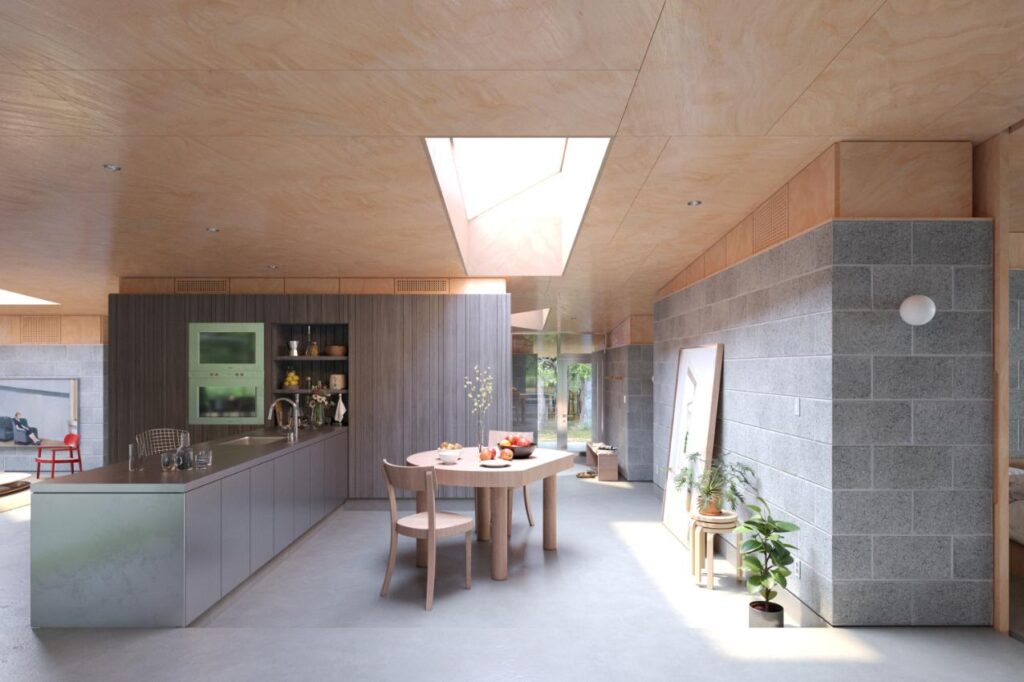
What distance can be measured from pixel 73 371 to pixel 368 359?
616 centimetres

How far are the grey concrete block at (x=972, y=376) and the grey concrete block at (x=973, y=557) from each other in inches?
29.8

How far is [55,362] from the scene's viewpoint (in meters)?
10.8

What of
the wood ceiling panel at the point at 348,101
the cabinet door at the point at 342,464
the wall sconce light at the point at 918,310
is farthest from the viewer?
the cabinet door at the point at 342,464

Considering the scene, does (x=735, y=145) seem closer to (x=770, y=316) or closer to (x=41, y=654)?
(x=770, y=316)

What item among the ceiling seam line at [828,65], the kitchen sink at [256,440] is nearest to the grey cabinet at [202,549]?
the kitchen sink at [256,440]

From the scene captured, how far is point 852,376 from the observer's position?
3.61 metres

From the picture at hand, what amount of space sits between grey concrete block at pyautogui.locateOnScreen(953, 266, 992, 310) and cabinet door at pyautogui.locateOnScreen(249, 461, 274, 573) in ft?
14.6

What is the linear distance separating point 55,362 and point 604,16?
A: 11.4 m

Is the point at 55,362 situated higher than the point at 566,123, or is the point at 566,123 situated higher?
the point at 566,123

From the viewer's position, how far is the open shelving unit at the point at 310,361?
25.5 feet

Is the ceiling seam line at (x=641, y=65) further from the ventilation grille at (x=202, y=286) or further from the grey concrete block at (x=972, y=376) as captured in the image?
the ventilation grille at (x=202, y=286)

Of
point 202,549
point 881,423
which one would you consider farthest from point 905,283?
point 202,549

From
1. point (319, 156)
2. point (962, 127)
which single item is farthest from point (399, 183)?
point (962, 127)

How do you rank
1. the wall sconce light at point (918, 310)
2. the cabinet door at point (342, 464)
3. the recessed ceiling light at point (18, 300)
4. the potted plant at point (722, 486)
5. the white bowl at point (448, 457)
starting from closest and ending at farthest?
the wall sconce light at point (918, 310) < the potted plant at point (722, 486) < the white bowl at point (448, 457) < the cabinet door at point (342, 464) < the recessed ceiling light at point (18, 300)
